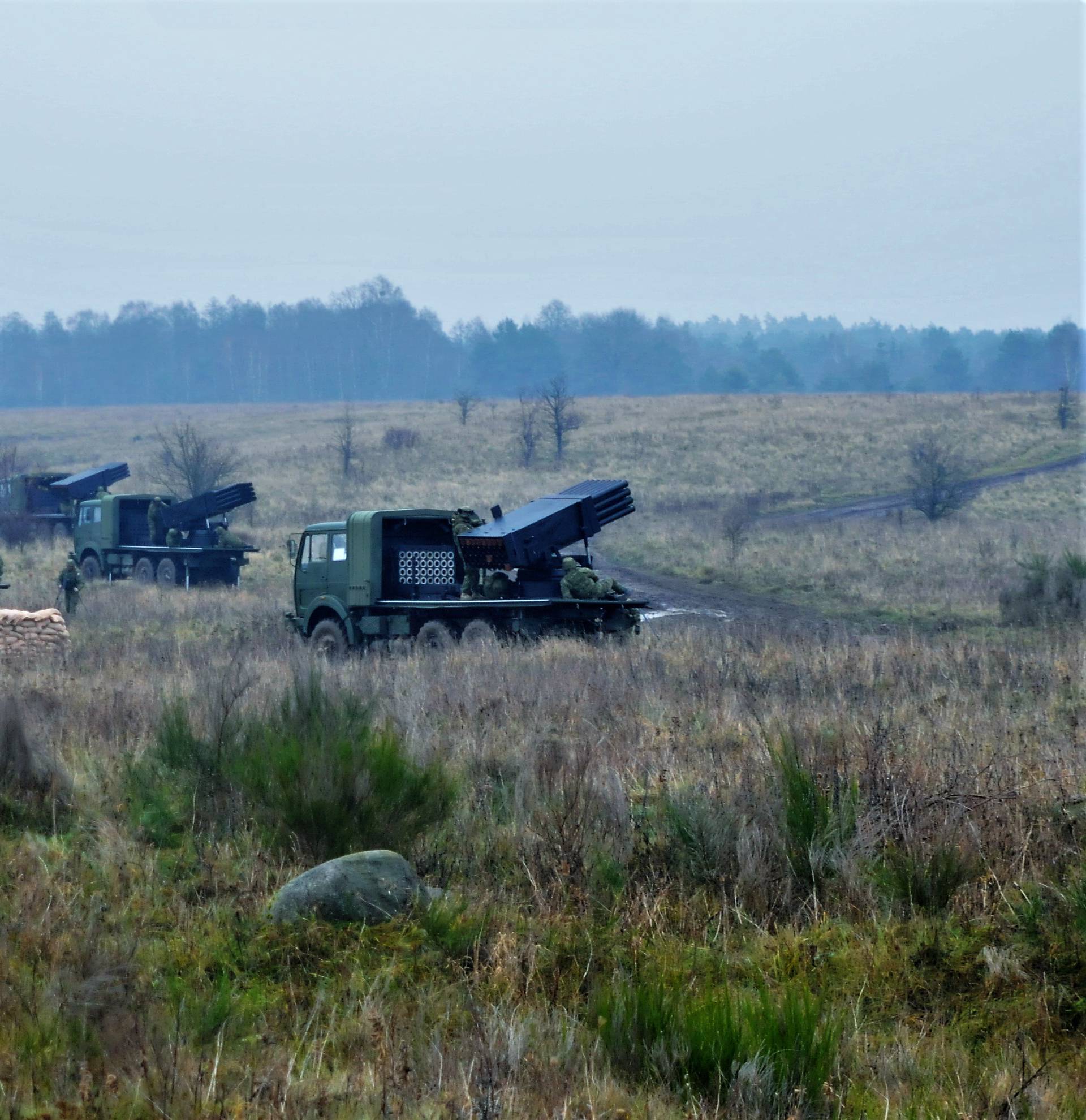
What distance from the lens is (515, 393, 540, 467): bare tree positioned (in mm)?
60406

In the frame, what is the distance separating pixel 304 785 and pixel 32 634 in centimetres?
948

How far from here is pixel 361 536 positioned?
1585 centimetres

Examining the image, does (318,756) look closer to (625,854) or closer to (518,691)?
(625,854)

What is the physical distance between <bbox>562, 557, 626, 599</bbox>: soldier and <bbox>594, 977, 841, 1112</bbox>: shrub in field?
1179 centimetres

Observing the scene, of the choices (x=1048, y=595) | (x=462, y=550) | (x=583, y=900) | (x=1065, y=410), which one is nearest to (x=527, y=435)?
(x=1065, y=410)

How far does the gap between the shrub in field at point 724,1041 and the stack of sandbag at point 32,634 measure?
11639mm

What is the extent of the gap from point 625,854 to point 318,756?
1.61 m

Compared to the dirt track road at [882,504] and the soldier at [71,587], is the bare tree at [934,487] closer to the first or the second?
the dirt track road at [882,504]

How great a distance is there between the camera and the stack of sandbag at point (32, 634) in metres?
14.1

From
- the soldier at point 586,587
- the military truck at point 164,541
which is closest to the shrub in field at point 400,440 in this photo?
the military truck at point 164,541

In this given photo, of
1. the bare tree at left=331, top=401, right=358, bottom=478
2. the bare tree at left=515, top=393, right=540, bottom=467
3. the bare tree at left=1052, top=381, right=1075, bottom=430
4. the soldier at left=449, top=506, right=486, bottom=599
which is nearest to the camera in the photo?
the soldier at left=449, top=506, right=486, bottom=599

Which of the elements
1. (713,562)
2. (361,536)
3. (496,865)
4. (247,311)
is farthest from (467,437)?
(247,311)

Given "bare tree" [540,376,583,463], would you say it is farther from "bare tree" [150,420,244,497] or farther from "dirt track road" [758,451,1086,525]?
"bare tree" [150,420,244,497]

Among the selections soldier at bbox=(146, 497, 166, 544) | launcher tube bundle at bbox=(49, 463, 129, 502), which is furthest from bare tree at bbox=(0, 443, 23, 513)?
soldier at bbox=(146, 497, 166, 544)
